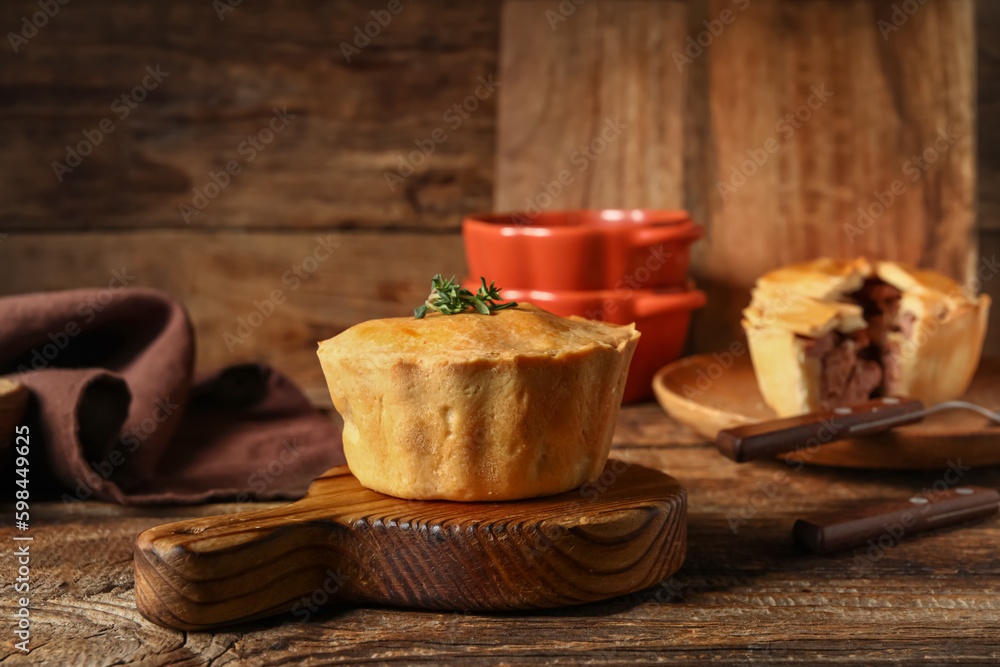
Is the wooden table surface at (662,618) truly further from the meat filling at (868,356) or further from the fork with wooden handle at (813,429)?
the meat filling at (868,356)

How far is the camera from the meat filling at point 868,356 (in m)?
1.38

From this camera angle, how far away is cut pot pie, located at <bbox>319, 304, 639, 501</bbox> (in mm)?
863

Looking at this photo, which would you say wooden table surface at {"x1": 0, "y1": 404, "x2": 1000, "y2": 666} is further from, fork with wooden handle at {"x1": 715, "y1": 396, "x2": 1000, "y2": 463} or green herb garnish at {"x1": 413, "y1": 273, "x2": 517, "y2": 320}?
green herb garnish at {"x1": 413, "y1": 273, "x2": 517, "y2": 320}

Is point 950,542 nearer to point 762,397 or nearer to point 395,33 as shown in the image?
point 762,397

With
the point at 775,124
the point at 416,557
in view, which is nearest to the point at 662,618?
the point at 416,557

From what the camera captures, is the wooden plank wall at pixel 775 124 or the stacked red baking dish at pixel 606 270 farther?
the wooden plank wall at pixel 775 124

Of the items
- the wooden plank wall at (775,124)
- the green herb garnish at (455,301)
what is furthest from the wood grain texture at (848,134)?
the green herb garnish at (455,301)

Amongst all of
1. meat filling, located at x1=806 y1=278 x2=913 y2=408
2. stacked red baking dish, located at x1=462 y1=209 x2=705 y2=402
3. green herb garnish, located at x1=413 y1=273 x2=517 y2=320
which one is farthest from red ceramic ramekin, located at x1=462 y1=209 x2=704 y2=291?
green herb garnish, located at x1=413 y1=273 x2=517 y2=320

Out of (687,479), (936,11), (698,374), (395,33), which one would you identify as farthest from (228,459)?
(936,11)

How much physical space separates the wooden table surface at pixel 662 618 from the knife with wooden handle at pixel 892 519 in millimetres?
16

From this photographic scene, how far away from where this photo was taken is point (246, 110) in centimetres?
193

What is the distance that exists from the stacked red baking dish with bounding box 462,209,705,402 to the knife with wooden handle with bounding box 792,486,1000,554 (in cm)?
62

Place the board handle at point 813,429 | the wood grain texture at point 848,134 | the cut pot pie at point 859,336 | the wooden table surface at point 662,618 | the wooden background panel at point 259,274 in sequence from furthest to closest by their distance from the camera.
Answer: the wooden background panel at point 259,274
the wood grain texture at point 848,134
the cut pot pie at point 859,336
the board handle at point 813,429
the wooden table surface at point 662,618

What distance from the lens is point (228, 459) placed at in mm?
1265
